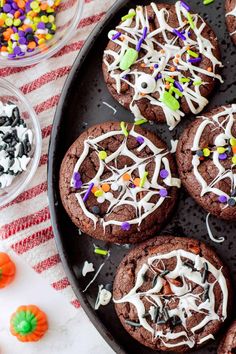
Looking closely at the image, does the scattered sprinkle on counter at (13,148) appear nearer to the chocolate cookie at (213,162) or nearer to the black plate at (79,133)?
the black plate at (79,133)

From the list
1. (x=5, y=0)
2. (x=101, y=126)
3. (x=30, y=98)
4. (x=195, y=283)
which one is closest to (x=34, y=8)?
(x=5, y=0)

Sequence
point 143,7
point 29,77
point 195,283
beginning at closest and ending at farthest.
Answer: point 195,283 → point 143,7 → point 29,77

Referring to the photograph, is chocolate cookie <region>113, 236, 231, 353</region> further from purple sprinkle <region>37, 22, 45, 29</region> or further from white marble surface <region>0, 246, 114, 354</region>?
purple sprinkle <region>37, 22, 45, 29</region>

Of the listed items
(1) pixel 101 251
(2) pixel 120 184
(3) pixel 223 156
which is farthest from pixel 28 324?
(3) pixel 223 156

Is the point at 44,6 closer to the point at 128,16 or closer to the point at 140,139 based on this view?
the point at 128,16

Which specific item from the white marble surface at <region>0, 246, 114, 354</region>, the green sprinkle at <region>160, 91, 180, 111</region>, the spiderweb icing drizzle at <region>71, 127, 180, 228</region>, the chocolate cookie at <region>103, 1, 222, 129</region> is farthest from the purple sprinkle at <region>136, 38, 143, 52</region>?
the white marble surface at <region>0, 246, 114, 354</region>

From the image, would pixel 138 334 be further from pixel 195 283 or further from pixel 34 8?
pixel 34 8

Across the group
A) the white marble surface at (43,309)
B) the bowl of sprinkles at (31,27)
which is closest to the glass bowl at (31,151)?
the bowl of sprinkles at (31,27)

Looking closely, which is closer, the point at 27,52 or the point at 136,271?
the point at 136,271
